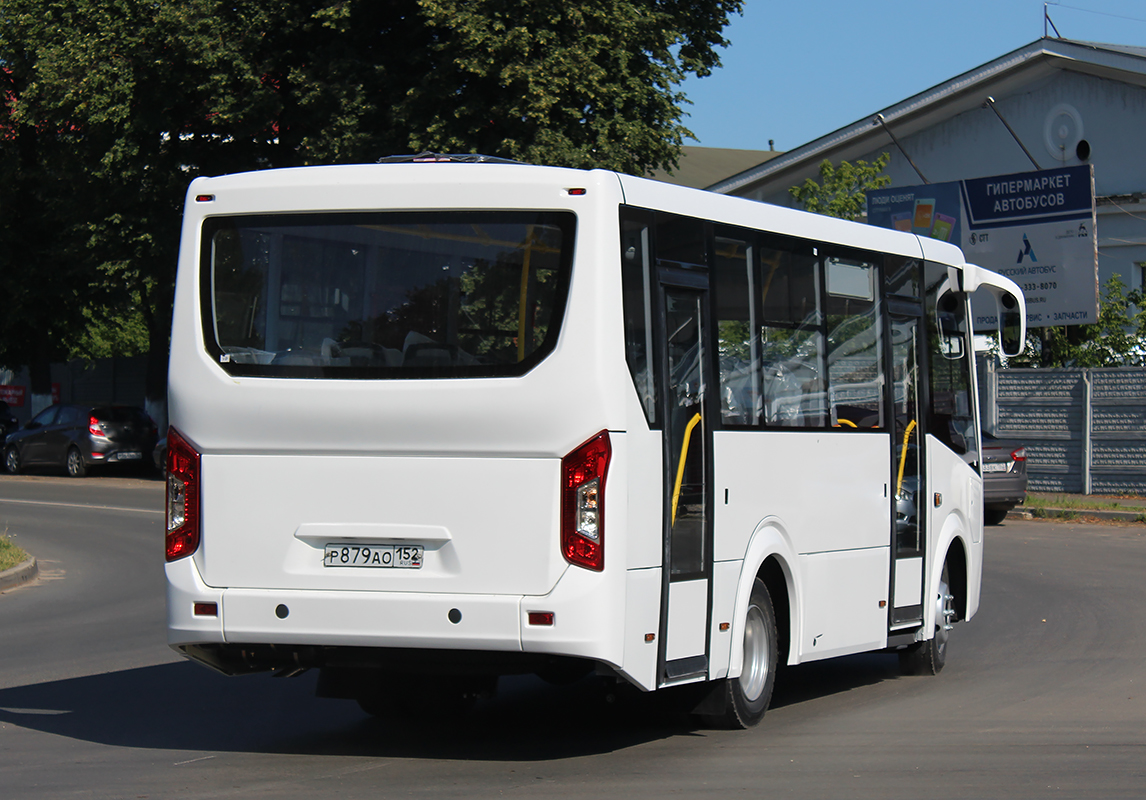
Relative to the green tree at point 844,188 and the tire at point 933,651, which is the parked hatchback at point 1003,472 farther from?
the green tree at point 844,188

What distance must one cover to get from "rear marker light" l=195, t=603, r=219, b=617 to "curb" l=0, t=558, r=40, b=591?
30.6 ft

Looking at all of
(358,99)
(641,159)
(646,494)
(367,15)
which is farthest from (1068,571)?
(367,15)

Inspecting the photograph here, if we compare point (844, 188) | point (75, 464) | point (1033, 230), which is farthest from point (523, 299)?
point (844, 188)

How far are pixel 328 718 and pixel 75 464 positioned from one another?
97.0ft

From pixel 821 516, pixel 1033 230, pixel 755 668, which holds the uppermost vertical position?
pixel 1033 230

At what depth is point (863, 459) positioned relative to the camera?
30.1 feet

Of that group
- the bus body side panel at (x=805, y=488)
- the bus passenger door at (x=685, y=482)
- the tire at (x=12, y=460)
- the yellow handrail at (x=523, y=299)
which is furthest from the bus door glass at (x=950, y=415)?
the tire at (x=12, y=460)

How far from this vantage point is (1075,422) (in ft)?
89.3

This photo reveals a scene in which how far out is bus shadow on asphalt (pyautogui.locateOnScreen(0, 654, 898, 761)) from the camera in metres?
7.54

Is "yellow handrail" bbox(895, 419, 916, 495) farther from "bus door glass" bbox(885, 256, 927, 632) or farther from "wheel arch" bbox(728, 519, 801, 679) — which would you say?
"wheel arch" bbox(728, 519, 801, 679)

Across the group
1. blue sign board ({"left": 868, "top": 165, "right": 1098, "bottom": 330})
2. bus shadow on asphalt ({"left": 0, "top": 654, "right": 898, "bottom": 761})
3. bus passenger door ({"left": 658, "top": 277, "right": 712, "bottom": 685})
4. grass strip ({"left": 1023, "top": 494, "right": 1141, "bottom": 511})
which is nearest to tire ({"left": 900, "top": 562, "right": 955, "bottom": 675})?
bus shadow on asphalt ({"left": 0, "top": 654, "right": 898, "bottom": 761})

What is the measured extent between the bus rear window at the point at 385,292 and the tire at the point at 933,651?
4.74 m

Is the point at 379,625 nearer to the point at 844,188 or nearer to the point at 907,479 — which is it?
the point at 907,479

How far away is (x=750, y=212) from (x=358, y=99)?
21.2 m
